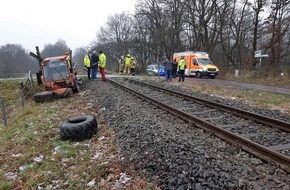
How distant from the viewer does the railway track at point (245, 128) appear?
5879 mm

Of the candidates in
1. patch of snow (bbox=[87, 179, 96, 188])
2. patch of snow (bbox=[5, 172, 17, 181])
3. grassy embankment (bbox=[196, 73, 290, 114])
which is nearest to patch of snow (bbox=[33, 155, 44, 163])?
patch of snow (bbox=[5, 172, 17, 181])

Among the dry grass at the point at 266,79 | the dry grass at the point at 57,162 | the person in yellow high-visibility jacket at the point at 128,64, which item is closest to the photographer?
the dry grass at the point at 57,162

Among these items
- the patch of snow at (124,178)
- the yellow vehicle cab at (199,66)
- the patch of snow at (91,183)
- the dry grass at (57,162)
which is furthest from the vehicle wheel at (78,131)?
the yellow vehicle cab at (199,66)

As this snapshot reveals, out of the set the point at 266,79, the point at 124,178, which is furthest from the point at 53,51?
the point at 124,178

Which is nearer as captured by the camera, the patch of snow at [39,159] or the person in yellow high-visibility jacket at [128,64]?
the patch of snow at [39,159]

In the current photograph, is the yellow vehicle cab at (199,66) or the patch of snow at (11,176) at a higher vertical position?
the yellow vehicle cab at (199,66)

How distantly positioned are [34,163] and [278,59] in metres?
39.3

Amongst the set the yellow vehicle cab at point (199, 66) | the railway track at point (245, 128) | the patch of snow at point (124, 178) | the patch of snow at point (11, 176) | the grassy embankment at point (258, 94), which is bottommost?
the patch of snow at point (11, 176)

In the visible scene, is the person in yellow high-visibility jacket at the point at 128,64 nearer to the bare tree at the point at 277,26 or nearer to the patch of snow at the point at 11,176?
the bare tree at the point at 277,26

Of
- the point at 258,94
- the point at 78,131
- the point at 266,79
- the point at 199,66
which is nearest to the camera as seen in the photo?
the point at 78,131

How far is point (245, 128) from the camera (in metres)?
8.16

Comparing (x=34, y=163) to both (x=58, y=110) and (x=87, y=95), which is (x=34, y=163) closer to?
(x=58, y=110)

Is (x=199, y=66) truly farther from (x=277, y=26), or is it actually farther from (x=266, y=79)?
(x=277, y=26)

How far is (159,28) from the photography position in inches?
1934
